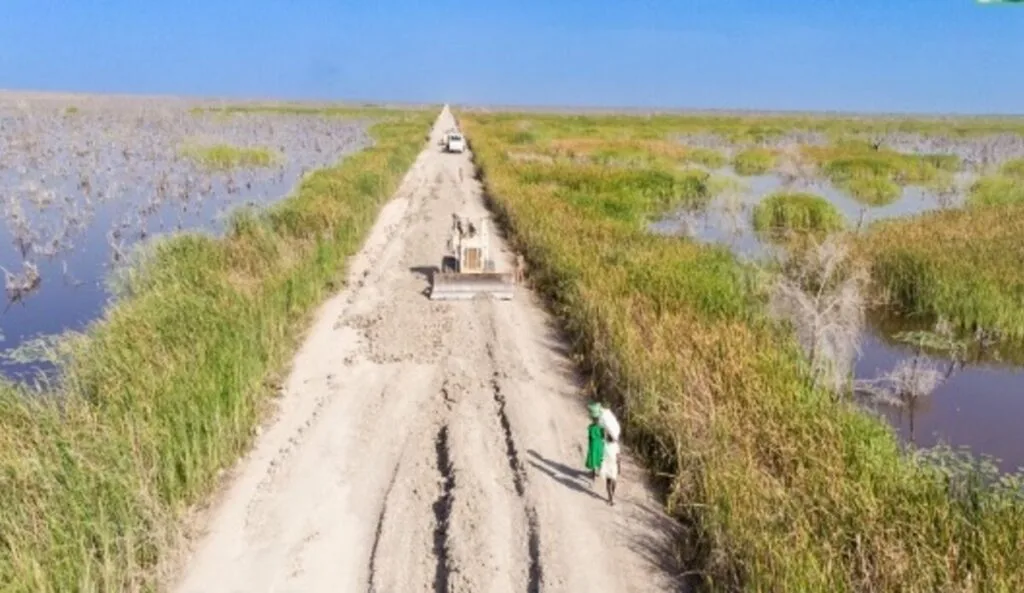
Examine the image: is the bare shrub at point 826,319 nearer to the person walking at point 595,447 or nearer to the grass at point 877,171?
the person walking at point 595,447

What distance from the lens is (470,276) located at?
56.2 ft

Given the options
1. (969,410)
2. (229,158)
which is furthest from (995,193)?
(229,158)

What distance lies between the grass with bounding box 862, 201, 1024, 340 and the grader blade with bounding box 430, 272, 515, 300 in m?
8.76

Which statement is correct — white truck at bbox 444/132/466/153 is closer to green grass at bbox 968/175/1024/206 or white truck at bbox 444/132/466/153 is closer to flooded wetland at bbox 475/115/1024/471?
flooded wetland at bbox 475/115/1024/471

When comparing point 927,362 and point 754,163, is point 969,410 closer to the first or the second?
point 927,362

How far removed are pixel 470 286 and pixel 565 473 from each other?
8176mm

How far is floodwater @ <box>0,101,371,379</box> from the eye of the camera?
1847 cm

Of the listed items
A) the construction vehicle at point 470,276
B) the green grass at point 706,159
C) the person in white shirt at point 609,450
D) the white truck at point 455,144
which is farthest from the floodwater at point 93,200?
the green grass at point 706,159

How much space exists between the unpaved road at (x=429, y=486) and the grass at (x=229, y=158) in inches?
1280

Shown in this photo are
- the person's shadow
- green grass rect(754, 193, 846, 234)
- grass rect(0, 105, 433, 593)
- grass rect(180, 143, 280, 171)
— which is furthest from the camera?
grass rect(180, 143, 280, 171)

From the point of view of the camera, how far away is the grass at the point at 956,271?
1700cm

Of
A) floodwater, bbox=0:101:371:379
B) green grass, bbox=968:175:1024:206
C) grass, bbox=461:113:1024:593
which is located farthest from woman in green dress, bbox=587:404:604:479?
green grass, bbox=968:175:1024:206

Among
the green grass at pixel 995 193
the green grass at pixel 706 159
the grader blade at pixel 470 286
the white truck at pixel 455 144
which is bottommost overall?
the grader blade at pixel 470 286

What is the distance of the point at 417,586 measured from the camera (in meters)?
7.35
